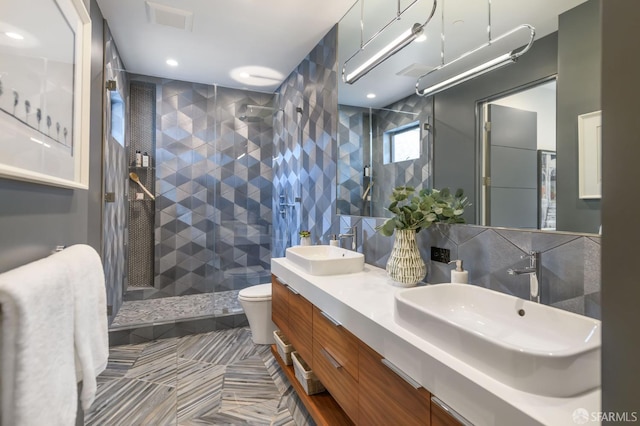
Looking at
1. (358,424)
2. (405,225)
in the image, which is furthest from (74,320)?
(405,225)

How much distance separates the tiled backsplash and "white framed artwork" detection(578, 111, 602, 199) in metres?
0.16

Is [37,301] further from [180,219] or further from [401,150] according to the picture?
[180,219]

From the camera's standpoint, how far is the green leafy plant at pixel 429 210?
1494mm

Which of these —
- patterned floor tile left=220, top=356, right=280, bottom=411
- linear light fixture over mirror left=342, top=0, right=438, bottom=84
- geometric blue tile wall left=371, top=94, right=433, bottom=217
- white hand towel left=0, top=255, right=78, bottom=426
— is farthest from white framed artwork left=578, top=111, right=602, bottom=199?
patterned floor tile left=220, top=356, right=280, bottom=411

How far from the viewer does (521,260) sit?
1195 mm

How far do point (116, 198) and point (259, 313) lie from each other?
6.14ft

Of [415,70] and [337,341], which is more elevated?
[415,70]

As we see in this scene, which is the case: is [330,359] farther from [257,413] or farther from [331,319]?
[257,413]

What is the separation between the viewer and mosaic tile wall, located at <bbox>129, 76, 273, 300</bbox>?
3.67 meters

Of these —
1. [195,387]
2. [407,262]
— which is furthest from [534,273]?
[195,387]

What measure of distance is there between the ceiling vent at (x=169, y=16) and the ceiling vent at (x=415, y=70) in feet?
5.66

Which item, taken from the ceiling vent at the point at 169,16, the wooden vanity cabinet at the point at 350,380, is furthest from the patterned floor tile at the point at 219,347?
the ceiling vent at the point at 169,16

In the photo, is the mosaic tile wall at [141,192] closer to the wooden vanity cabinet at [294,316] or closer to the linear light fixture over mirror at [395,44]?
the wooden vanity cabinet at [294,316]

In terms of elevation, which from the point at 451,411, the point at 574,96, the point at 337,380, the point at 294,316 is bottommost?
the point at 337,380
